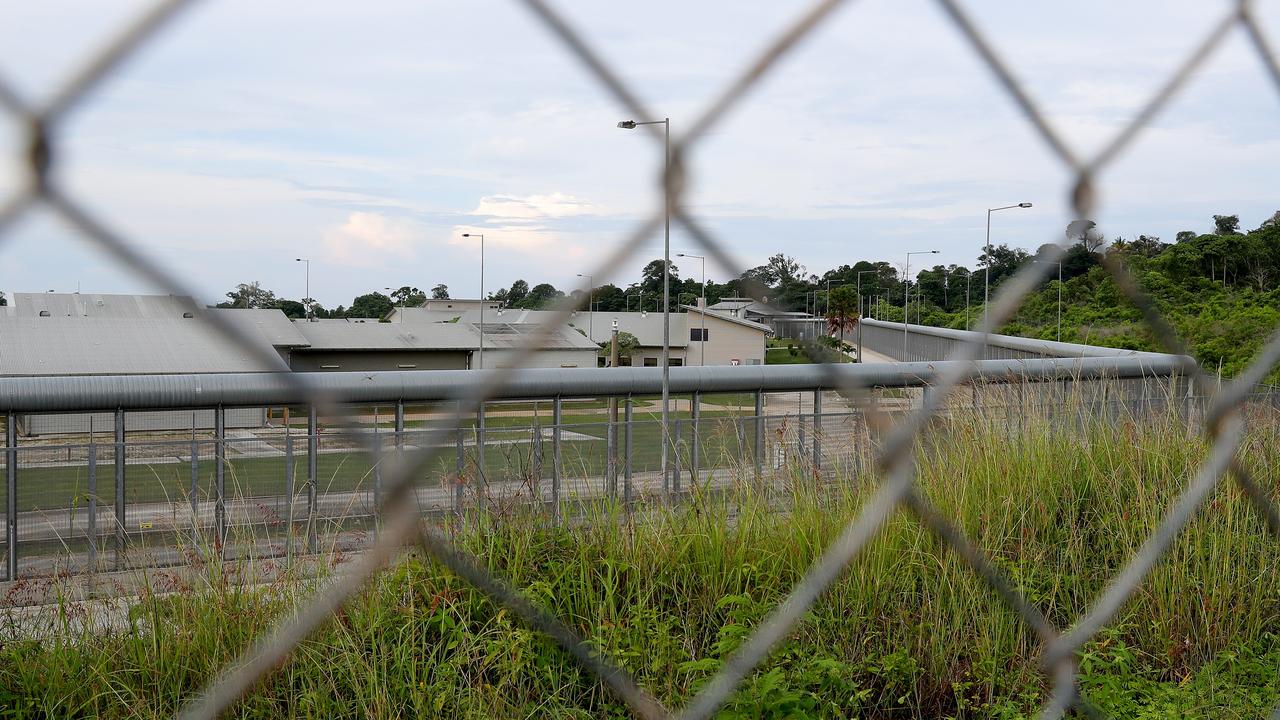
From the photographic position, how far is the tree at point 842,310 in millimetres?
776

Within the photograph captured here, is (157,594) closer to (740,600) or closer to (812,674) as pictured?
(740,600)

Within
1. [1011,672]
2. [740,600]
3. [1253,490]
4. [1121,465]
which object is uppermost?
[1253,490]

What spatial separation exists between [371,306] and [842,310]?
0.42 metres

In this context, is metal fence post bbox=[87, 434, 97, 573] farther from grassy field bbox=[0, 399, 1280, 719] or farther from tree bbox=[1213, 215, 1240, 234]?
tree bbox=[1213, 215, 1240, 234]

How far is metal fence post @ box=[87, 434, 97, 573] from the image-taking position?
4.09 meters

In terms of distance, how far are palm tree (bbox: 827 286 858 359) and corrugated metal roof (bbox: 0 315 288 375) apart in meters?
0.42

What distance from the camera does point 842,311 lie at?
90 centimetres

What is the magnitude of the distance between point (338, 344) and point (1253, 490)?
103cm

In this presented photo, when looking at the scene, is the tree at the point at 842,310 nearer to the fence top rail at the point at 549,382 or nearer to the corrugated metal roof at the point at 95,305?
the corrugated metal roof at the point at 95,305

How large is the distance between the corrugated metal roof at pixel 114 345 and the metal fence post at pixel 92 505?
2.79m

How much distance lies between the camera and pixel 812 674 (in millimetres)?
2848

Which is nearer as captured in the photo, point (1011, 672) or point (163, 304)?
point (163, 304)

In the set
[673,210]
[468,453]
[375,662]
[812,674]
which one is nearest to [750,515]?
[812,674]

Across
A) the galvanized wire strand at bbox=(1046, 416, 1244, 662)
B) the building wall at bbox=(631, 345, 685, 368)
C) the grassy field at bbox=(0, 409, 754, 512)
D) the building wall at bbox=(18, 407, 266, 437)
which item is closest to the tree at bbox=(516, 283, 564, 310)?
the galvanized wire strand at bbox=(1046, 416, 1244, 662)
